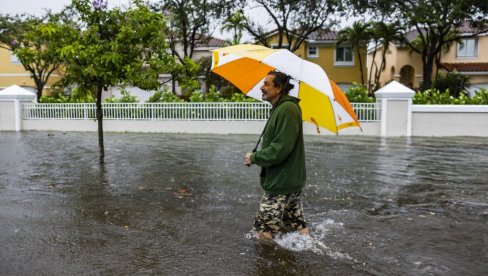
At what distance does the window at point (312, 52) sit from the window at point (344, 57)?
1372 millimetres

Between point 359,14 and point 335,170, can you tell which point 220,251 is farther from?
point 359,14

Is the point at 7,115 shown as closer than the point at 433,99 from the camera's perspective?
No

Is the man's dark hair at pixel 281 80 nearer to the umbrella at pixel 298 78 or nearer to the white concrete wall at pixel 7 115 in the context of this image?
the umbrella at pixel 298 78

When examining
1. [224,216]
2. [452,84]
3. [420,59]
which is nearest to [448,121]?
[224,216]

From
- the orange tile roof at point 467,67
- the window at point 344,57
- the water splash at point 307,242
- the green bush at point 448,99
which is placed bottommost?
the water splash at point 307,242

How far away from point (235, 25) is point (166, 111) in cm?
1103

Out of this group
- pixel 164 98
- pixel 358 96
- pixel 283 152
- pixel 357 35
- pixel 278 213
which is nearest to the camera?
pixel 283 152

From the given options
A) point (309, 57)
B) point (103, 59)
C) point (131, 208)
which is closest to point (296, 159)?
point (131, 208)

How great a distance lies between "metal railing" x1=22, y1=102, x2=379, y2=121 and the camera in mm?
16203

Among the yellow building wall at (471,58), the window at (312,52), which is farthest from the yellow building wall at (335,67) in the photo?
the yellow building wall at (471,58)

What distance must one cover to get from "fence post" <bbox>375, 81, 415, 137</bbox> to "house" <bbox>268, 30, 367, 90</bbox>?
60.3 feet

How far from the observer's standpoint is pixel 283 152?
4129 mm

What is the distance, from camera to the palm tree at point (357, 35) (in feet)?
95.6

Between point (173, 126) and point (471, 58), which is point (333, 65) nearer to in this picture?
point (471, 58)
